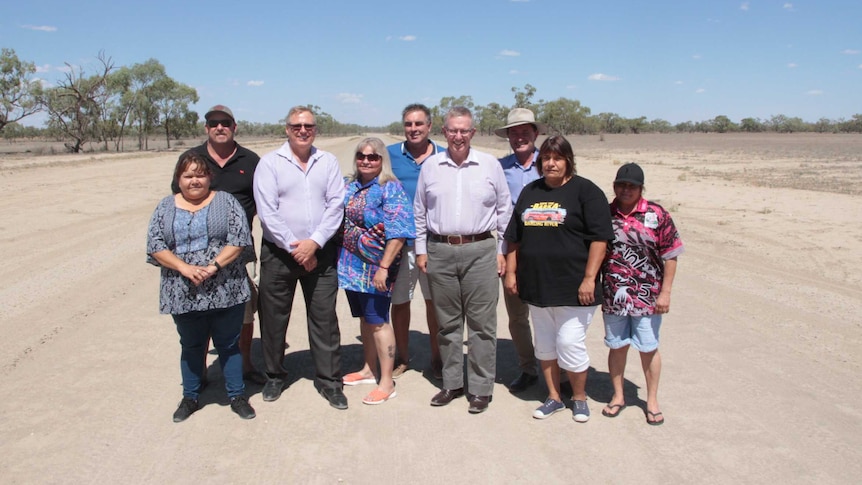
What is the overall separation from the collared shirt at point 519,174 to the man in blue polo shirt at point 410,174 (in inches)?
22.1

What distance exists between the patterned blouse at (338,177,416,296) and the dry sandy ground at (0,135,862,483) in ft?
3.06

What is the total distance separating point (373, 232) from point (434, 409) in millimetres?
1314

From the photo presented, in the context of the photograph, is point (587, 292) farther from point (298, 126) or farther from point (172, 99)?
point (172, 99)

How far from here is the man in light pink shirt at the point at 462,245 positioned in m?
4.00

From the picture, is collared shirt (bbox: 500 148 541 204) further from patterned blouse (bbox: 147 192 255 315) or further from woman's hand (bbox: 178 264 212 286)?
woman's hand (bbox: 178 264 212 286)

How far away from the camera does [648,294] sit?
151 inches

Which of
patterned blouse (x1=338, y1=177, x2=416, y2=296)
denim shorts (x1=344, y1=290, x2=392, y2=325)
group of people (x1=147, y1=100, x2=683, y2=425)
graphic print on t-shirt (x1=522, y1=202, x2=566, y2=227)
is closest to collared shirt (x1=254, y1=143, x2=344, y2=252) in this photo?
group of people (x1=147, y1=100, x2=683, y2=425)


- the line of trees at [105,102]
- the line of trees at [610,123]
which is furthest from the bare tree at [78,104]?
the line of trees at [610,123]

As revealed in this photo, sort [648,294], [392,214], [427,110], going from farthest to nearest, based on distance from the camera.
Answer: [427,110], [392,214], [648,294]

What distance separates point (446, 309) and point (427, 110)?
149 centimetres

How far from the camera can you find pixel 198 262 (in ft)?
12.5

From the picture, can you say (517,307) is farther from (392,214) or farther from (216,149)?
(216,149)

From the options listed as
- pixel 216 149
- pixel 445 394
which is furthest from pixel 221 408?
pixel 216 149

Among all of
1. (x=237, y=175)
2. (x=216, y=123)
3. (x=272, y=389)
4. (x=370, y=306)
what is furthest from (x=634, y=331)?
(x=216, y=123)
